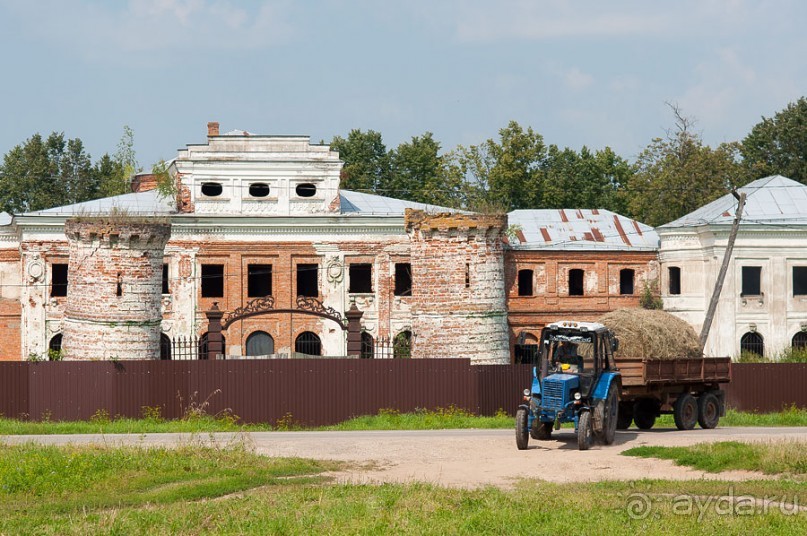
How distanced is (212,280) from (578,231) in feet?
49.0

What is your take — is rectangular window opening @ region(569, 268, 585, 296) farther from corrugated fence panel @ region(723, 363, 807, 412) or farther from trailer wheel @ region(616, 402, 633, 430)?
trailer wheel @ region(616, 402, 633, 430)

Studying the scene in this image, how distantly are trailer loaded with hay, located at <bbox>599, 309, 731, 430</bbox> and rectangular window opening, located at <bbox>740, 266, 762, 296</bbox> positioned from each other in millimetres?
16547

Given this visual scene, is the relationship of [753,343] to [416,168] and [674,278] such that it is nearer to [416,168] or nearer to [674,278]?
[674,278]

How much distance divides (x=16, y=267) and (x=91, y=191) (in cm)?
3215

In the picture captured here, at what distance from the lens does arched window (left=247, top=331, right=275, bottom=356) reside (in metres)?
44.5

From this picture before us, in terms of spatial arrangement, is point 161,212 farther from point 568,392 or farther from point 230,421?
point 568,392

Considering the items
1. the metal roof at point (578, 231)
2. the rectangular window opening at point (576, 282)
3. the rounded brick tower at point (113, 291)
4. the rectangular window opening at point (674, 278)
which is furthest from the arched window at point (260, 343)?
the rectangular window opening at point (674, 278)

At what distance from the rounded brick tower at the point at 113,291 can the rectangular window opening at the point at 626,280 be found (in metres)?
21.9

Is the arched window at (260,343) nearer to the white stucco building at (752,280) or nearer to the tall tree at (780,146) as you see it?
the white stucco building at (752,280)

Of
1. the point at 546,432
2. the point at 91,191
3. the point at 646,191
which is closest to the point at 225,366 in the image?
the point at 546,432

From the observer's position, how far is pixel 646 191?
65.1 metres

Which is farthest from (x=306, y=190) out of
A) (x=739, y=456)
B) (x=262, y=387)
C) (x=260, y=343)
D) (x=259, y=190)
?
(x=739, y=456)

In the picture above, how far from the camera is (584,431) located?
21469mm

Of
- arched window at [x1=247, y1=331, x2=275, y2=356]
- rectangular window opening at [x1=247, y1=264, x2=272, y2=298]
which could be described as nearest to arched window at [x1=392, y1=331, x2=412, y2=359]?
arched window at [x1=247, y1=331, x2=275, y2=356]
